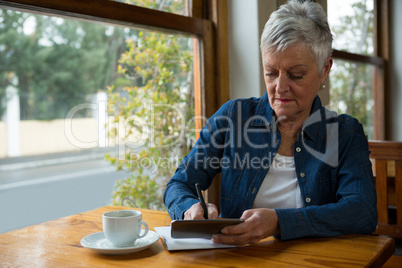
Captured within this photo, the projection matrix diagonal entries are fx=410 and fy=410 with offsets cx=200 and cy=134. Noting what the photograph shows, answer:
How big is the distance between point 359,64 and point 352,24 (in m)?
0.39

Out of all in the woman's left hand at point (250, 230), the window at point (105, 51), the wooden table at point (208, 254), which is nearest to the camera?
the wooden table at point (208, 254)

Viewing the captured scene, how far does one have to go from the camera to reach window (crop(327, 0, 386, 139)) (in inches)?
142

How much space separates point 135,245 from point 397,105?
3.94 m

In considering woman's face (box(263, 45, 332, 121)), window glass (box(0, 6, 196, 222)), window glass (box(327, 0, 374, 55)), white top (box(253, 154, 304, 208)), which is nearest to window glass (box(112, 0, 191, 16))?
window glass (box(0, 6, 196, 222))

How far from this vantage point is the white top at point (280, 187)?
1385mm

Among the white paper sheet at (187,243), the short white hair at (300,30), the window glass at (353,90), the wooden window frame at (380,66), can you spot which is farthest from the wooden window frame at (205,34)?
the wooden window frame at (380,66)

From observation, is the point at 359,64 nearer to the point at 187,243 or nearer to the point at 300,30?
the point at 300,30

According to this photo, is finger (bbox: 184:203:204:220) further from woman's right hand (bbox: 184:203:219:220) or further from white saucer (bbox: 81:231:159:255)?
white saucer (bbox: 81:231:159:255)

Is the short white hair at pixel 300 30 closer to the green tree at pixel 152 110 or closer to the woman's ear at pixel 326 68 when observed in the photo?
the woman's ear at pixel 326 68

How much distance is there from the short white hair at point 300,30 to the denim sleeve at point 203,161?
0.34 meters

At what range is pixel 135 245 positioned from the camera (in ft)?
3.36

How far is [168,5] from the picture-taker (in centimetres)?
218

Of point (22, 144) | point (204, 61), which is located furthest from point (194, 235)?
point (204, 61)

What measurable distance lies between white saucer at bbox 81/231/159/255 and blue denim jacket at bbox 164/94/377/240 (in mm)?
193
